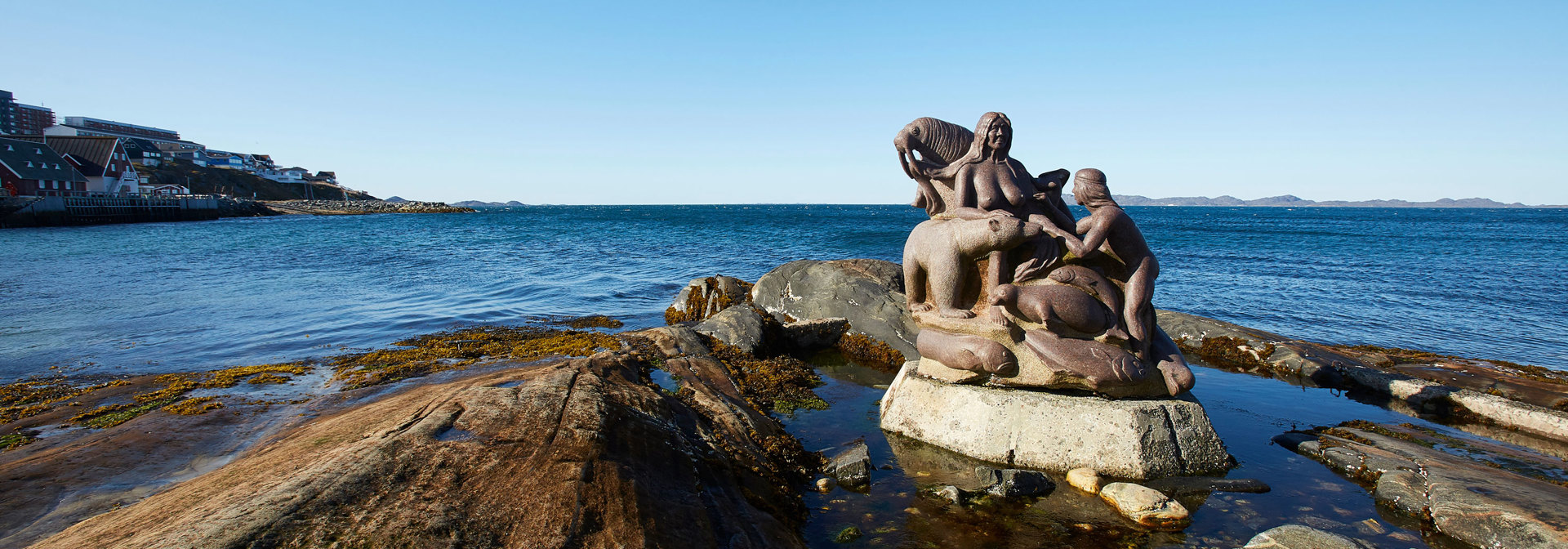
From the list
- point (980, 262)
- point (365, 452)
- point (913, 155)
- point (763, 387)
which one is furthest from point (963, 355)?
point (365, 452)

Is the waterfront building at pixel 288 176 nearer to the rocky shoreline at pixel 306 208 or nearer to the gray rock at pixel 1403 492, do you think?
the rocky shoreline at pixel 306 208

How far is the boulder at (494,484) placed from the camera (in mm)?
2617

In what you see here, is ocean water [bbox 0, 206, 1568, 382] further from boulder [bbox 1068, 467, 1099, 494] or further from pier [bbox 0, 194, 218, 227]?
boulder [bbox 1068, 467, 1099, 494]

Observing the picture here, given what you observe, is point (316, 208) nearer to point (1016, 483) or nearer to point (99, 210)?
point (99, 210)

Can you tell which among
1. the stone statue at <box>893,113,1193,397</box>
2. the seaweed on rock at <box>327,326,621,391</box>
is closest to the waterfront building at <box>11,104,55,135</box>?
the seaweed on rock at <box>327,326,621,391</box>

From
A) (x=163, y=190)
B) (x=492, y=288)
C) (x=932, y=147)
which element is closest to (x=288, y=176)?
(x=163, y=190)

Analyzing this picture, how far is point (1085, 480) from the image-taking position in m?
4.45

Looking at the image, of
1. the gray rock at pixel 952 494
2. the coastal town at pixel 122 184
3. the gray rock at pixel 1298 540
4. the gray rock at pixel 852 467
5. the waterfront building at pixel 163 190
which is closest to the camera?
the gray rock at pixel 1298 540

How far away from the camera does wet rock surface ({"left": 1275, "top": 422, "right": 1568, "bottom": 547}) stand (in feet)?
11.9

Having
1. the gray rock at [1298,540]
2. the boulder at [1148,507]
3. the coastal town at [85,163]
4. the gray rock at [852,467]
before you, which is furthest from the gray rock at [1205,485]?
the coastal town at [85,163]

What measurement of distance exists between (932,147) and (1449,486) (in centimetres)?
409

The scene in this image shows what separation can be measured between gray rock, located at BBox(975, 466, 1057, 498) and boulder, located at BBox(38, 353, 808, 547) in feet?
4.13

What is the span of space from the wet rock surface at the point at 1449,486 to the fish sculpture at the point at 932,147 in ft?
11.3

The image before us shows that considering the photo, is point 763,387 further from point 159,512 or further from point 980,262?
point 159,512
